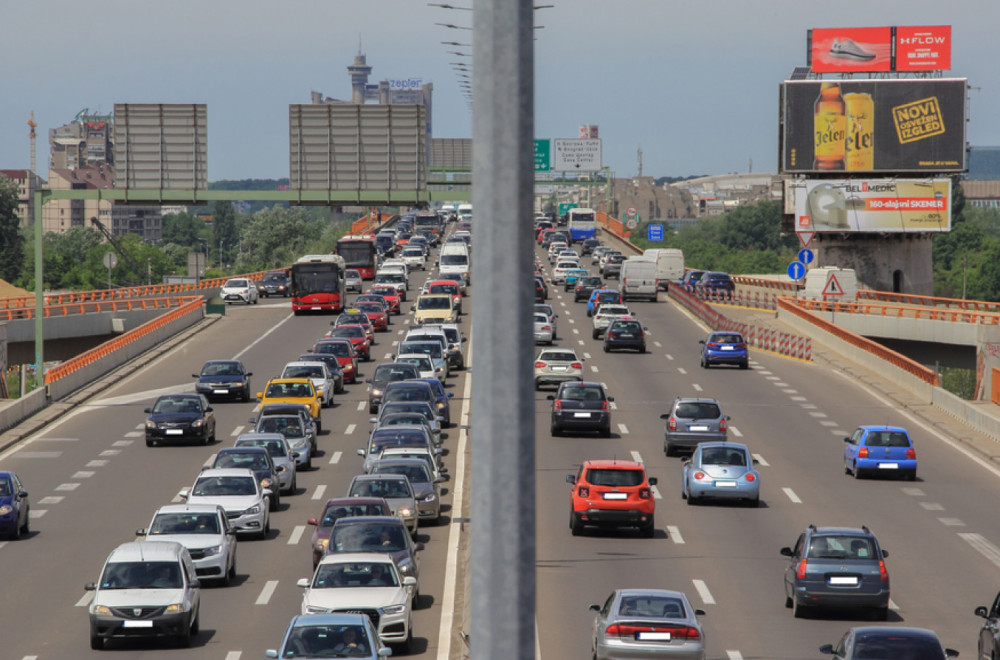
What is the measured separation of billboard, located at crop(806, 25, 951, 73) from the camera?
92812 mm

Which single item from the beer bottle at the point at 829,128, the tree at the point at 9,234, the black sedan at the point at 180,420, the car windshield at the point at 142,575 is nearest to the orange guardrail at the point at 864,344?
the beer bottle at the point at 829,128

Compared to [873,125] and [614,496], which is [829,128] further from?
[614,496]

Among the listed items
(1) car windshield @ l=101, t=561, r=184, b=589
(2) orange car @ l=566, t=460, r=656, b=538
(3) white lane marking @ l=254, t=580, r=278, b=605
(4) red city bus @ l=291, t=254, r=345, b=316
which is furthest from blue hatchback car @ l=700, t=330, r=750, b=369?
(1) car windshield @ l=101, t=561, r=184, b=589

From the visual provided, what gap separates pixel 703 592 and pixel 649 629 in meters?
6.19

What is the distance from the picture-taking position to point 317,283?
75.8 m

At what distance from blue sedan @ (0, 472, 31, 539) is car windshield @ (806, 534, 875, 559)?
15.7 m

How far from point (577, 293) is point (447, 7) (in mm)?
73222

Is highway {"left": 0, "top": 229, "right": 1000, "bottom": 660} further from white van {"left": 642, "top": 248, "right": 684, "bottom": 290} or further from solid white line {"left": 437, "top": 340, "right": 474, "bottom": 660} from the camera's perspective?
white van {"left": 642, "top": 248, "right": 684, "bottom": 290}

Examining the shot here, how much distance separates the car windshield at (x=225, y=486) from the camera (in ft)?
96.5

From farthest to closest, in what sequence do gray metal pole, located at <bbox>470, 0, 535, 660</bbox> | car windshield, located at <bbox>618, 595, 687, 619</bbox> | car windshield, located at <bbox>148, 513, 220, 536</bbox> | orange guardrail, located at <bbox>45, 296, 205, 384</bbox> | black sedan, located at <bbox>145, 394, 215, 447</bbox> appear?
1. orange guardrail, located at <bbox>45, 296, 205, 384</bbox>
2. black sedan, located at <bbox>145, 394, 215, 447</bbox>
3. car windshield, located at <bbox>148, 513, 220, 536</bbox>
4. car windshield, located at <bbox>618, 595, 687, 619</bbox>
5. gray metal pole, located at <bbox>470, 0, 535, 660</bbox>

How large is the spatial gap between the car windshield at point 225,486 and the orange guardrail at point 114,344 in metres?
22.3

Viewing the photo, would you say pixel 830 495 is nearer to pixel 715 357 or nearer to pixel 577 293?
pixel 715 357

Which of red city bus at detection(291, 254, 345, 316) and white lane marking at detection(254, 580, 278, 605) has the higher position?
red city bus at detection(291, 254, 345, 316)

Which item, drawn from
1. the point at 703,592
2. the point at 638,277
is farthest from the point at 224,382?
the point at 638,277
